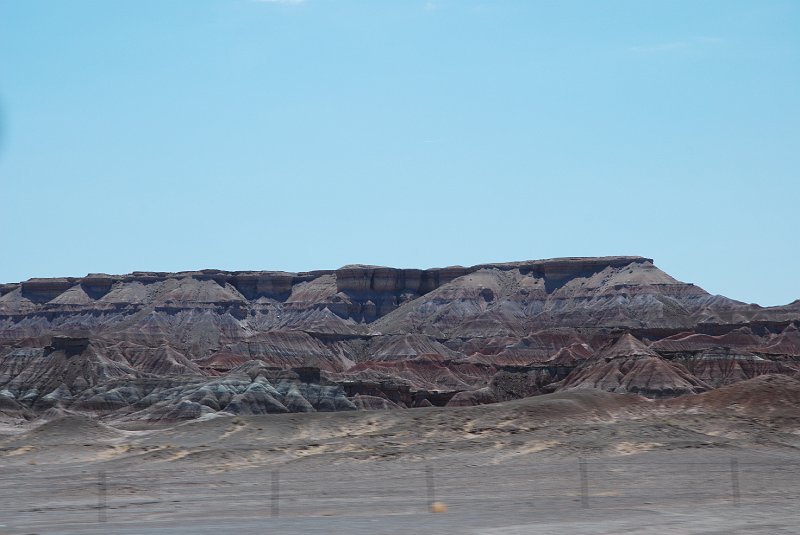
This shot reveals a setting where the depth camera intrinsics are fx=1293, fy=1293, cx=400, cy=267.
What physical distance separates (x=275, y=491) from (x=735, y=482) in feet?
60.6

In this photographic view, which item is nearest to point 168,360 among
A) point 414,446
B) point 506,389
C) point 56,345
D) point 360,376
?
point 56,345

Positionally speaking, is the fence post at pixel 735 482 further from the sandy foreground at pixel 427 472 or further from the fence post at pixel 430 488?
the fence post at pixel 430 488

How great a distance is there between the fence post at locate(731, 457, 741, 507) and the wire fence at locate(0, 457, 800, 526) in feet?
0.18

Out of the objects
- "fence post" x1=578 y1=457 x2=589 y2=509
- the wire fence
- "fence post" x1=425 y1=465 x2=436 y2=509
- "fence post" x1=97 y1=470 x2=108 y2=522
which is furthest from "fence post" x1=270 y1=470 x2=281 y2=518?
"fence post" x1=578 y1=457 x2=589 y2=509

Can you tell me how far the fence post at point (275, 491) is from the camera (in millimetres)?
44438

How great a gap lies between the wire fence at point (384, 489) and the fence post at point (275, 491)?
0.10 meters

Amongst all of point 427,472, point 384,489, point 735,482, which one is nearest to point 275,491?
point 384,489

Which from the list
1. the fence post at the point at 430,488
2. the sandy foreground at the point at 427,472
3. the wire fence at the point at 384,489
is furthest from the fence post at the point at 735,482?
the fence post at the point at 430,488

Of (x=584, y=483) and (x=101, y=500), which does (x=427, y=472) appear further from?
(x=101, y=500)

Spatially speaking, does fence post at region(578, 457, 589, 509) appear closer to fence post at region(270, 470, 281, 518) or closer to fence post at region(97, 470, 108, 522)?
fence post at region(270, 470, 281, 518)

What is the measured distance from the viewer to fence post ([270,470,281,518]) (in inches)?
1750

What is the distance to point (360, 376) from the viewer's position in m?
168

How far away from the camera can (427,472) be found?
58.1 m

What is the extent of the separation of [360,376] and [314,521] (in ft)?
418
